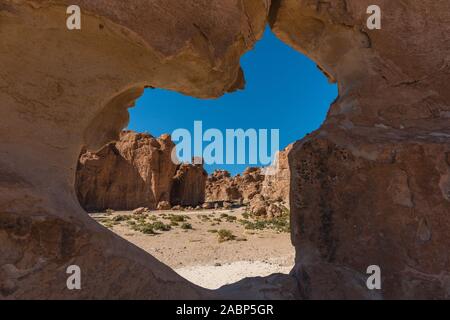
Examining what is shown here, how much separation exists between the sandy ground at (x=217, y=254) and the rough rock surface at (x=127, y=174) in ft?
69.5

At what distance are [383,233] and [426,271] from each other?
356 mm

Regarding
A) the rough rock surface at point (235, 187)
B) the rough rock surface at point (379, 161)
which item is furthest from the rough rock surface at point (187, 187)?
the rough rock surface at point (379, 161)

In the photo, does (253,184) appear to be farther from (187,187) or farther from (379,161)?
(379,161)

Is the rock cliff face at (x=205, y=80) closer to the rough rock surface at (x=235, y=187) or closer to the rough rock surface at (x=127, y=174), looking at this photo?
the rough rock surface at (x=127, y=174)

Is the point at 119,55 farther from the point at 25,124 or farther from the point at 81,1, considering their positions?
the point at 25,124

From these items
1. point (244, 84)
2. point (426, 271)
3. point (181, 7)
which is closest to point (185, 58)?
point (181, 7)

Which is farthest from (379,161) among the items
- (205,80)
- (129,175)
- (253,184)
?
(253,184)

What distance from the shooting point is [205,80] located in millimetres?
3043

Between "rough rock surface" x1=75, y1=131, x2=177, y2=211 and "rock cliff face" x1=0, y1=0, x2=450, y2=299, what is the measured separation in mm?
31343

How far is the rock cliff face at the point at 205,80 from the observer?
6.20ft

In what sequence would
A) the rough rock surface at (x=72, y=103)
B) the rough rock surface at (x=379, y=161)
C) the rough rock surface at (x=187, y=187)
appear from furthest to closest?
the rough rock surface at (x=187, y=187), the rough rock surface at (x=379, y=161), the rough rock surface at (x=72, y=103)

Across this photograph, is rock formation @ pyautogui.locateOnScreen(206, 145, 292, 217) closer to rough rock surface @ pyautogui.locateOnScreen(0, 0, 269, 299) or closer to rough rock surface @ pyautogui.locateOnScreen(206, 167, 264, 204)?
rough rock surface @ pyautogui.locateOnScreen(206, 167, 264, 204)

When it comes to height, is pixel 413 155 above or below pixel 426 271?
above

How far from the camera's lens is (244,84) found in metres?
4.01
